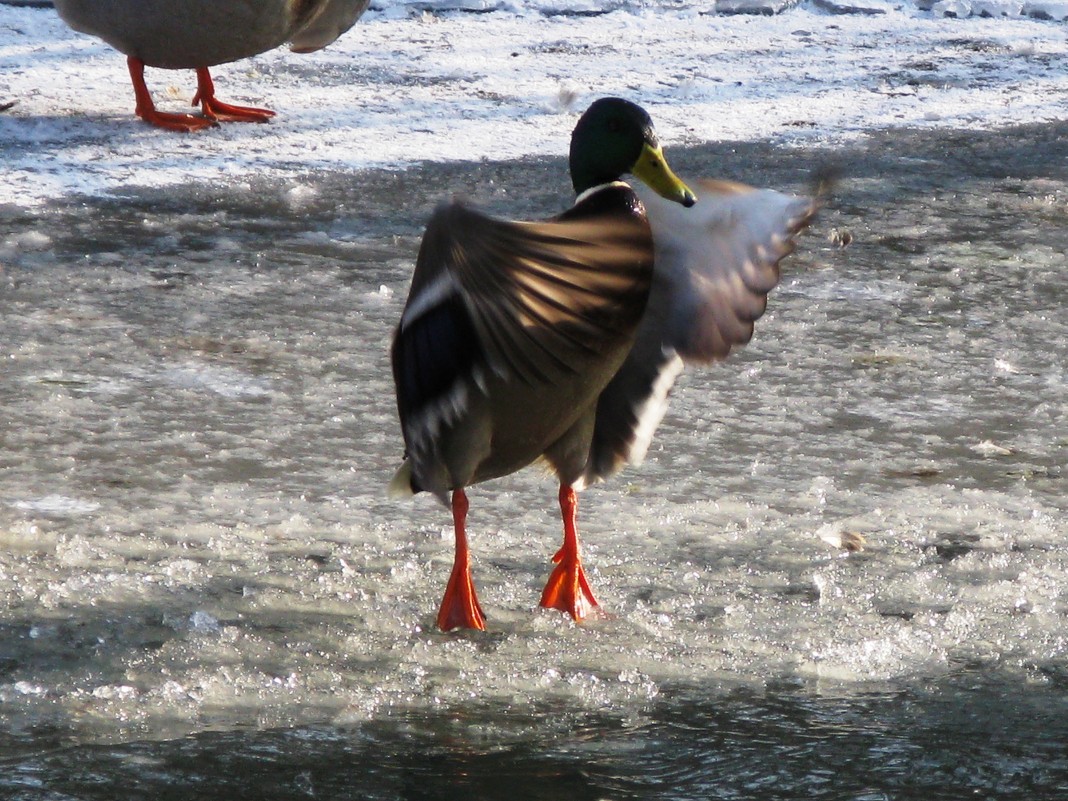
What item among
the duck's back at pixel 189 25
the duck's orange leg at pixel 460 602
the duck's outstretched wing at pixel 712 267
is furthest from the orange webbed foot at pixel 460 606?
the duck's back at pixel 189 25

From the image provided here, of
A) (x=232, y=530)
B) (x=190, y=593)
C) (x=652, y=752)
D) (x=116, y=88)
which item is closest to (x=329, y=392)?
(x=232, y=530)

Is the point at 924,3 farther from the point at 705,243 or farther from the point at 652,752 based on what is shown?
the point at 652,752

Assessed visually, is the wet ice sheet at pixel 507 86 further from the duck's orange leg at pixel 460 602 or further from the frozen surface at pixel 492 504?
the duck's orange leg at pixel 460 602

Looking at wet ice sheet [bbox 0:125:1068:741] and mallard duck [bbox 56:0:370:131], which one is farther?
mallard duck [bbox 56:0:370:131]

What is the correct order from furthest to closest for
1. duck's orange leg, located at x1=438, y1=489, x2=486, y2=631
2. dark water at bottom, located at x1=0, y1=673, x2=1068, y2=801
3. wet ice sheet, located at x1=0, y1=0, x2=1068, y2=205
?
wet ice sheet, located at x1=0, y1=0, x2=1068, y2=205 < duck's orange leg, located at x1=438, y1=489, x2=486, y2=631 < dark water at bottom, located at x1=0, y1=673, x2=1068, y2=801

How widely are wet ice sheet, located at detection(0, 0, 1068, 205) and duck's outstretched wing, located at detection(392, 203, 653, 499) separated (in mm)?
2986

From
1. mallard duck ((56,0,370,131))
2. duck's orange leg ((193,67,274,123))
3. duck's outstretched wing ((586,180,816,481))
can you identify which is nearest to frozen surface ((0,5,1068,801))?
duck's orange leg ((193,67,274,123))

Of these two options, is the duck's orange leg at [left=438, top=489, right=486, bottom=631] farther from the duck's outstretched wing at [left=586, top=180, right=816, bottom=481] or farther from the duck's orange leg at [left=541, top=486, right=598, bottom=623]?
the duck's outstretched wing at [left=586, top=180, right=816, bottom=481]

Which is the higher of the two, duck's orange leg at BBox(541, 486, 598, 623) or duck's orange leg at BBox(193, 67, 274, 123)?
duck's orange leg at BBox(193, 67, 274, 123)

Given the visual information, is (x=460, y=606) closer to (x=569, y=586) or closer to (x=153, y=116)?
(x=569, y=586)

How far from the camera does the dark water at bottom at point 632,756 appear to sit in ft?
7.45

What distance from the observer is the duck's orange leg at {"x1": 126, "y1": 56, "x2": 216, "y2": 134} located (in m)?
6.22

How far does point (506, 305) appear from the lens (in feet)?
8.14

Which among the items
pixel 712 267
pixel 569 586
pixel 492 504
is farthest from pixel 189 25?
pixel 569 586
